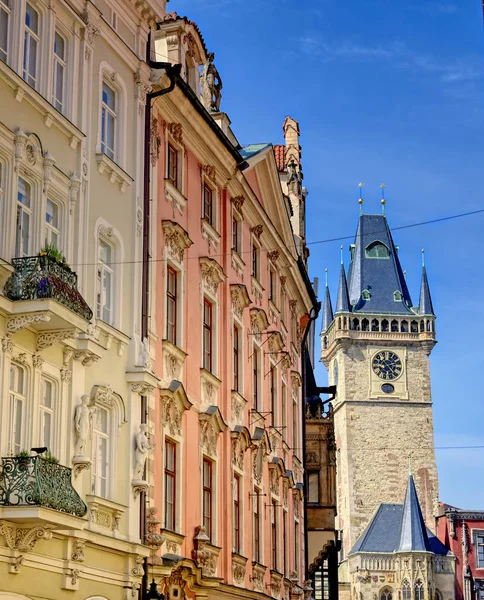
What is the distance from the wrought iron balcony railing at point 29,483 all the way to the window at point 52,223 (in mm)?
3539

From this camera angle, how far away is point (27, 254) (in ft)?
53.1

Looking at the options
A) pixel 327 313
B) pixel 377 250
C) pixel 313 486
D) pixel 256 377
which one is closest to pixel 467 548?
pixel 327 313

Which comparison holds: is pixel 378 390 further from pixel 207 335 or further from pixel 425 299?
pixel 207 335

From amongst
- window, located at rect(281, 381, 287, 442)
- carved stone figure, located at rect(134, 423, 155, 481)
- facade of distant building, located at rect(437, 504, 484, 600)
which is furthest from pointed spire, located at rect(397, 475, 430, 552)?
carved stone figure, located at rect(134, 423, 155, 481)

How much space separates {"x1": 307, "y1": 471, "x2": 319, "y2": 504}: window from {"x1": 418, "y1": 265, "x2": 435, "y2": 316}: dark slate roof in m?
71.8

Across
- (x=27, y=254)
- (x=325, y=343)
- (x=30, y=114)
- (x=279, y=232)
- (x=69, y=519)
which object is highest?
(x=325, y=343)

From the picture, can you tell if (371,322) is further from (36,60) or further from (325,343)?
(36,60)

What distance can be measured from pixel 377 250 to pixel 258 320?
88.2m

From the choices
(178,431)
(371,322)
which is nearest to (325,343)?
(371,322)

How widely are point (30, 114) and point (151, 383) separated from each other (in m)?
5.02

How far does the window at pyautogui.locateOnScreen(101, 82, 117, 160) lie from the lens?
64.2 ft

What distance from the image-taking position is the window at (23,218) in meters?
16.0

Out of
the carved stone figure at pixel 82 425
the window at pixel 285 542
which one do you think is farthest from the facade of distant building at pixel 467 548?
the carved stone figure at pixel 82 425

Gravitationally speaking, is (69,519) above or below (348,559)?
below
